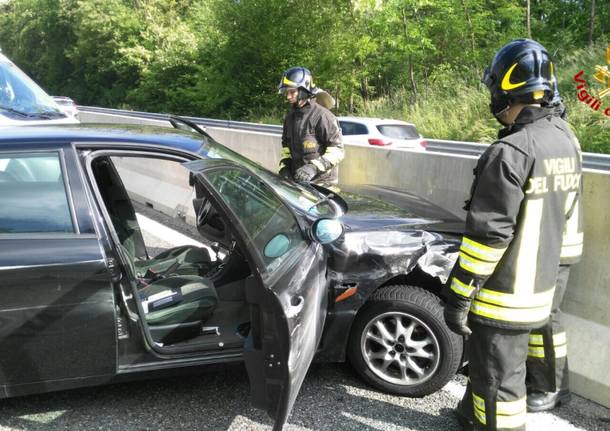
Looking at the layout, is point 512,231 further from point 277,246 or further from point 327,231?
point 277,246

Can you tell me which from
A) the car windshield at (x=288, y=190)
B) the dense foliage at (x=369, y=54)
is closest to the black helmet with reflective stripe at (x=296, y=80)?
the car windshield at (x=288, y=190)

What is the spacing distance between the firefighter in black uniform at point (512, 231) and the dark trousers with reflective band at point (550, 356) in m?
0.57

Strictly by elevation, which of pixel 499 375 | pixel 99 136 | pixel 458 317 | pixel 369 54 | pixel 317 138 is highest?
pixel 369 54

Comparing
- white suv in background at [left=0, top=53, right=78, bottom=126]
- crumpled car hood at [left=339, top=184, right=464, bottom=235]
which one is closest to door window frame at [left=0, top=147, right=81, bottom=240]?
crumpled car hood at [left=339, top=184, right=464, bottom=235]

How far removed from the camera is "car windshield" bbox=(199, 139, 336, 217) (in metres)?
3.50

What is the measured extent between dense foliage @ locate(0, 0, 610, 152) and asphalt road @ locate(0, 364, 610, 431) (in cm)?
779

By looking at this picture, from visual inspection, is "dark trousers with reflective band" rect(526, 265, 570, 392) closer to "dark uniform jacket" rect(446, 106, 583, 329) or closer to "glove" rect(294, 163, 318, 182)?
"dark uniform jacket" rect(446, 106, 583, 329)

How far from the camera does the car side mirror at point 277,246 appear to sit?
2715 millimetres

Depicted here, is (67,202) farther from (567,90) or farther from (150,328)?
(567,90)

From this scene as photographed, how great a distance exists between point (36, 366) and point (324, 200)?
198cm

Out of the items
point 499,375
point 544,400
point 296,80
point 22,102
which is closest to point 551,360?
point 544,400

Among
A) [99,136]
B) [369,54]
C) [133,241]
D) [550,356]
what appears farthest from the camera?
[369,54]

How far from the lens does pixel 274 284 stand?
8.06 feet

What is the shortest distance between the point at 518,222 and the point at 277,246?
113 centimetres
